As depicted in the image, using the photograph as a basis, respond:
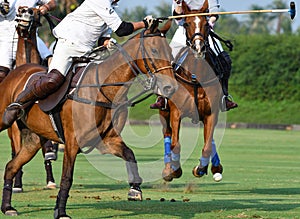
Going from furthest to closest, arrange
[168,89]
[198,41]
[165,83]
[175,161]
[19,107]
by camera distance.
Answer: [175,161], [198,41], [19,107], [168,89], [165,83]

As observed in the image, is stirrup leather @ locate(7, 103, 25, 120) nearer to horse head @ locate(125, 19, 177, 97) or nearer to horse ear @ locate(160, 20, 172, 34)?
horse head @ locate(125, 19, 177, 97)

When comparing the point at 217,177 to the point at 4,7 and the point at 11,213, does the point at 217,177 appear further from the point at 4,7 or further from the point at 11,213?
the point at 4,7

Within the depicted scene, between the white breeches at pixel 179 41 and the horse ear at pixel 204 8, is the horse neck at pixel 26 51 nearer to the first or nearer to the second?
the white breeches at pixel 179 41

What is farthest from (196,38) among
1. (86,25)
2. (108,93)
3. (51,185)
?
(51,185)

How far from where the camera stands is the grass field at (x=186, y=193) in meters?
11.7

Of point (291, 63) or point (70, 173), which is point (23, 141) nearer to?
point (70, 173)

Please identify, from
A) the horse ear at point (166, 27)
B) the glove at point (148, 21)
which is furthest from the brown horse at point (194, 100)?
the glove at point (148, 21)

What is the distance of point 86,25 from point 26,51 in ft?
11.2

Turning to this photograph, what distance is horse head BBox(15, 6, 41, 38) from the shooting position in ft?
47.0

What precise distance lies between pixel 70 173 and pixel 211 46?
4.63m

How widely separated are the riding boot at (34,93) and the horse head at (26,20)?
8.89 feet

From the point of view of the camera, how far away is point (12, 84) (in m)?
Result: 12.2

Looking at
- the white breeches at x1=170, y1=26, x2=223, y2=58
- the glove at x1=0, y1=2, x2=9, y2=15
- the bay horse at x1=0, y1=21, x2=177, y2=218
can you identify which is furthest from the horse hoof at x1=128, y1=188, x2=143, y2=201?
the glove at x1=0, y1=2, x2=9, y2=15

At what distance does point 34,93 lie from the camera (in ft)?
37.6
